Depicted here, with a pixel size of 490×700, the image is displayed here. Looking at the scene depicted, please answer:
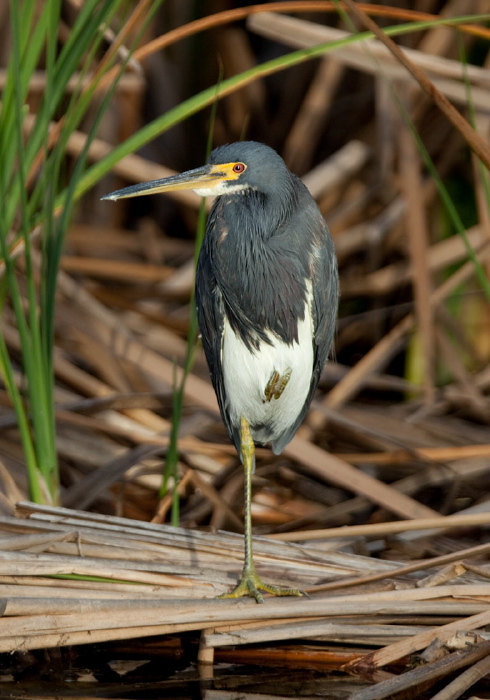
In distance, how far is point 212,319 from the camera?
3.03 metres

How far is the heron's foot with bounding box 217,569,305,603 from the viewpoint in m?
2.66

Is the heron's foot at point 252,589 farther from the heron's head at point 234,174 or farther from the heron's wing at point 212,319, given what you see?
the heron's head at point 234,174

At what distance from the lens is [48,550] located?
103 inches

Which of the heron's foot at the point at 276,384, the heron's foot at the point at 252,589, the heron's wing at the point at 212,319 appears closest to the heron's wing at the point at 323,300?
the heron's foot at the point at 276,384

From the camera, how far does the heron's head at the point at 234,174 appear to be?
265 centimetres

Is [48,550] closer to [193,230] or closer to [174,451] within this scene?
[174,451]

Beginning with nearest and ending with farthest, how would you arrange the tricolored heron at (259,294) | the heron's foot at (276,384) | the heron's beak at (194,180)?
the heron's beak at (194,180) < the tricolored heron at (259,294) < the heron's foot at (276,384)

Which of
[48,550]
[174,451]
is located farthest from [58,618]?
[174,451]

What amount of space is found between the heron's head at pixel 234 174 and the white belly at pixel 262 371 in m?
0.46

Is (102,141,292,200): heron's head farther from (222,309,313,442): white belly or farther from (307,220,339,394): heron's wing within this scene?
(222,309,313,442): white belly

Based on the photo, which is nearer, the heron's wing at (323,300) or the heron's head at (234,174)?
the heron's head at (234,174)

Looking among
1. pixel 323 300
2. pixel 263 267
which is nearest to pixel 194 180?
pixel 263 267

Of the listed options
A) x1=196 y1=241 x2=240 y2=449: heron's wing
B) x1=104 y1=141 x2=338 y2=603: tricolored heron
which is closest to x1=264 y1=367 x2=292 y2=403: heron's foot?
x1=104 y1=141 x2=338 y2=603: tricolored heron

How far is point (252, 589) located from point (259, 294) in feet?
2.82
